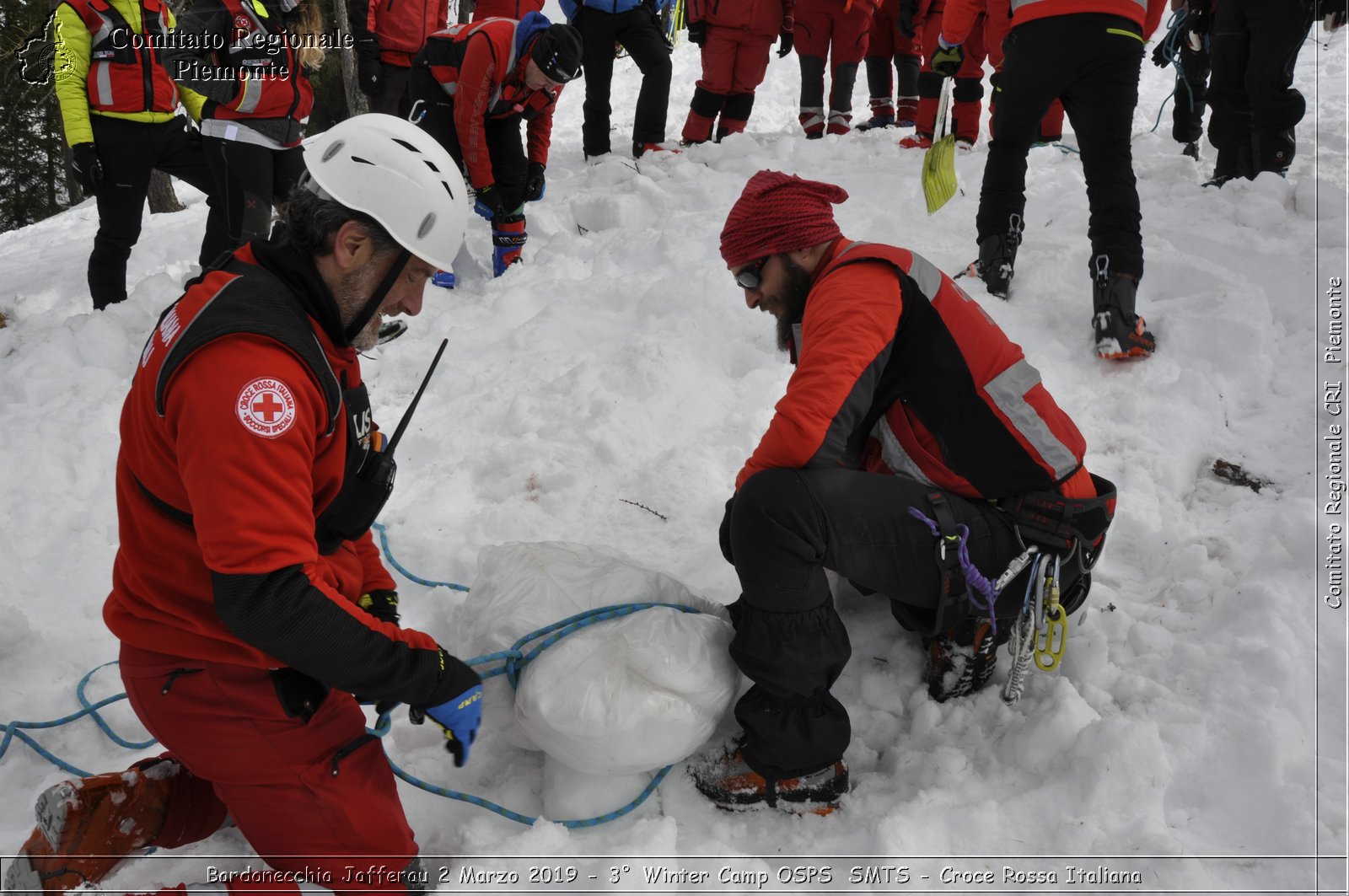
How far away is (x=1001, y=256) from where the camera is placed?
4008mm

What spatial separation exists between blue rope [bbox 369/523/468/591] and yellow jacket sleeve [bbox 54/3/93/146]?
284 centimetres

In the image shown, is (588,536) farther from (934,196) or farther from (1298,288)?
(1298,288)

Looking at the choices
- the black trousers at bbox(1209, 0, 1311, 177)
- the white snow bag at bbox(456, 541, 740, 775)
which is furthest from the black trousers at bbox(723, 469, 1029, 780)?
the black trousers at bbox(1209, 0, 1311, 177)

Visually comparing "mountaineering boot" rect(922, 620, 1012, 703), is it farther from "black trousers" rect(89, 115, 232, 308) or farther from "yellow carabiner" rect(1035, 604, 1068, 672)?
"black trousers" rect(89, 115, 232, 308)

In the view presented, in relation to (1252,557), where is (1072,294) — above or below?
above

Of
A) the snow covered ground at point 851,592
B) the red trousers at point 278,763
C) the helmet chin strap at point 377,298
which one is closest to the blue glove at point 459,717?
the red trousers at point 278,763

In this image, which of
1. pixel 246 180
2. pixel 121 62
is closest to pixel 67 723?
pixel 246 180

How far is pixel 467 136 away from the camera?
4.98 m

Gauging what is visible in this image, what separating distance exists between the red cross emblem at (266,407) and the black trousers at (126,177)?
3709 millimetres

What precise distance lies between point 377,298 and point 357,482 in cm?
42

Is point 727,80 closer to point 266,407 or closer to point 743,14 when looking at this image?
point 743,14

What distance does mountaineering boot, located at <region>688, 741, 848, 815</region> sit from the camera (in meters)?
2.10

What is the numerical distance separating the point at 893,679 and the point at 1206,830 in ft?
2.59

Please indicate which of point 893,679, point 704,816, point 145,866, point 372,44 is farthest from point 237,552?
point 372,44
